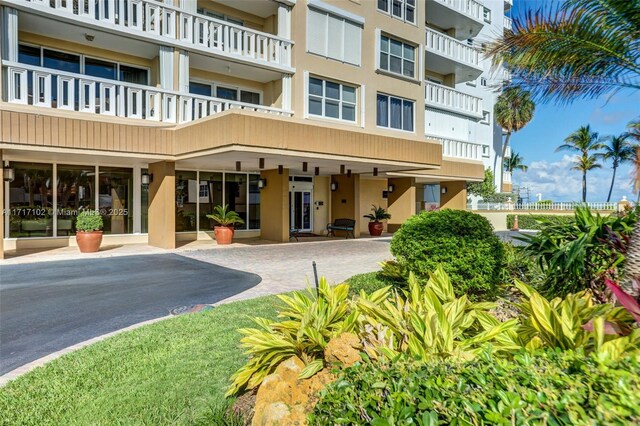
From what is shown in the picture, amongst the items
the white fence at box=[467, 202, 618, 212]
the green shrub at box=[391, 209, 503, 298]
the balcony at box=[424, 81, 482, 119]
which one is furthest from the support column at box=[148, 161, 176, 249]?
the white fence at box=[467, 202, 618, 212]

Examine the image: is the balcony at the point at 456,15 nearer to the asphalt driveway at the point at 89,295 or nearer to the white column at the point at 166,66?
the white column at the point at 166,66

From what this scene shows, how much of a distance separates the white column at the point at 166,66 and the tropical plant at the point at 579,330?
48.9 feet

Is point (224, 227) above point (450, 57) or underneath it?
underneath

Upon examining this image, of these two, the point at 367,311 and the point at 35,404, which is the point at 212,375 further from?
the point at 367,311

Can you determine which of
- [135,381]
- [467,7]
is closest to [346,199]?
[467,7]

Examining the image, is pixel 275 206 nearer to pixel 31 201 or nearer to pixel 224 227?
pixel 224 227

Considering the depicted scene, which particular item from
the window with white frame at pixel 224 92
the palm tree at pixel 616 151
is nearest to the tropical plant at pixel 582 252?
the window with white frame at pixel 224 92

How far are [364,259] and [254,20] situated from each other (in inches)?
479

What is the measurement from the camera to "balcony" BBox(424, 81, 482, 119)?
2380 centimetres

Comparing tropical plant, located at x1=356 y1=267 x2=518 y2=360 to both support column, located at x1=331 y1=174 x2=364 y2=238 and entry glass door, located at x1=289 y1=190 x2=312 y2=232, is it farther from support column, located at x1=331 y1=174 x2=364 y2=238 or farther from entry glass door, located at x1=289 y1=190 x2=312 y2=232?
entry glass door, located at x1=289 y1=190 x2=312 y2=232

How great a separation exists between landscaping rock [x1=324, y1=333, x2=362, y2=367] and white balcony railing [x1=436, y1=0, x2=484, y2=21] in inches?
988

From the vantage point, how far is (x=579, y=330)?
8.55 feet

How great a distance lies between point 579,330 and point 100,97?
1489 centimetres

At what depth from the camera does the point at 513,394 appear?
74.7 inches
